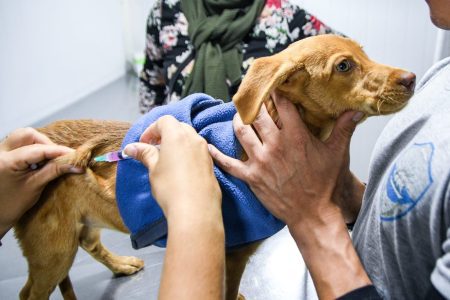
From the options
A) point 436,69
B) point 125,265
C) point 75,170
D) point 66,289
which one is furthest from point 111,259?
point 436,69

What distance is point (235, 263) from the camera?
1.17 m

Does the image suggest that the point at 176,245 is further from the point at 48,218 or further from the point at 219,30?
the point at 219,30

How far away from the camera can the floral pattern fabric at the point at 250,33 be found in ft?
6.82

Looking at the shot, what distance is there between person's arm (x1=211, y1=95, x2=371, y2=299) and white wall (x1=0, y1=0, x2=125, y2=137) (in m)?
2.41

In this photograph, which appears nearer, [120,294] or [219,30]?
[120,294]

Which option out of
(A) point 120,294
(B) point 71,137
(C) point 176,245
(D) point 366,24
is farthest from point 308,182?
(D) point 366,24

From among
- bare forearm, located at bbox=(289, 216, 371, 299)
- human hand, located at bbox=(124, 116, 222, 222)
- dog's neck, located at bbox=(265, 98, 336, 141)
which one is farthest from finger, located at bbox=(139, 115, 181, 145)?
bare forearm, located at bbox=(289, 216, 371, 299)

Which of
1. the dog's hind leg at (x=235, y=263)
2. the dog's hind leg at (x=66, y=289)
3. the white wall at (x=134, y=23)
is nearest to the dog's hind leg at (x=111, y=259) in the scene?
the dog's hind leg at (x=66, y=289)

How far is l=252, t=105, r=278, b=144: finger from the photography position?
37.7 inches

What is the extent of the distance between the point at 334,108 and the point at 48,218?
90cm

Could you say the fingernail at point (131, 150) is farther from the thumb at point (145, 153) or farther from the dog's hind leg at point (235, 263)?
the dog's hind leg at point (235, 263)

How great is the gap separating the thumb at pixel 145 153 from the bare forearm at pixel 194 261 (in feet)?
0.65

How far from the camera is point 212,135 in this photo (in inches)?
41.6

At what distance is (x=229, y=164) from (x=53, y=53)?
2.83 metres
